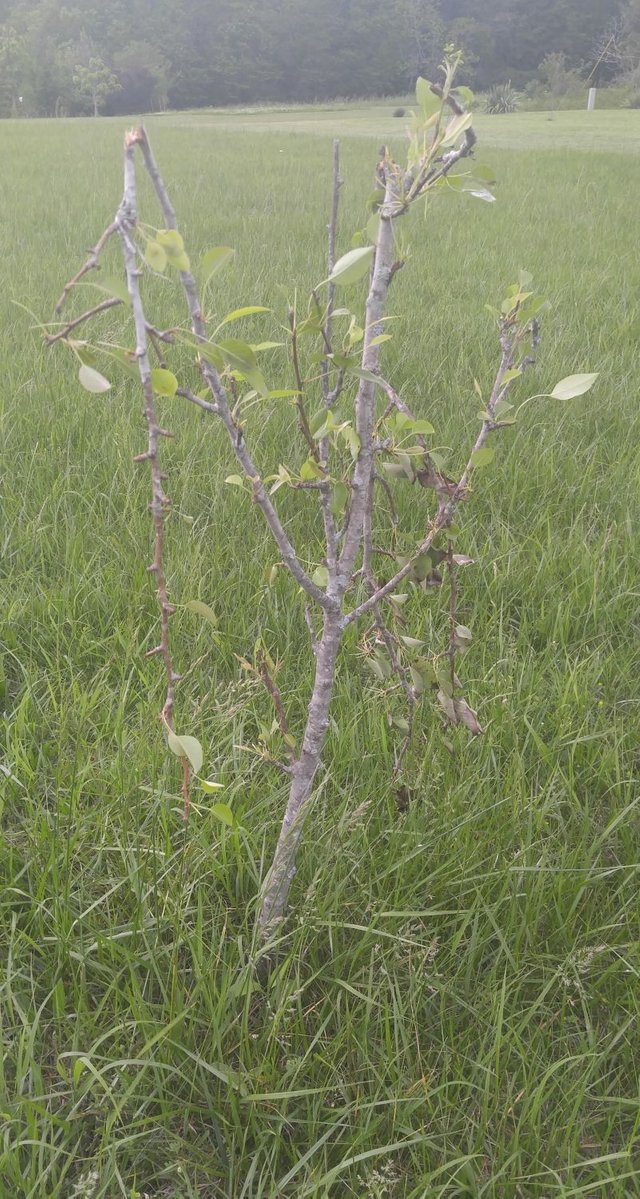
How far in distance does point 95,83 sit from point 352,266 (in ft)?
171

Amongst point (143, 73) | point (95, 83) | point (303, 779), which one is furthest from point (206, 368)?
point (143, 73)

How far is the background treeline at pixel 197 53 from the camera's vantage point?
145 ft

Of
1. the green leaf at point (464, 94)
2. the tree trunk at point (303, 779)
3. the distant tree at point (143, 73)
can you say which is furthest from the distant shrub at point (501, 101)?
the distant tree at point (143, 73)

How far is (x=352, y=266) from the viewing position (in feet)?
2.33

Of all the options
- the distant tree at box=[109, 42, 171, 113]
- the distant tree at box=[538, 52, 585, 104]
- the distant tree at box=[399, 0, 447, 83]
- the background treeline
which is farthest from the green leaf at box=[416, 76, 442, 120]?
the distant tree at box=[109, 42, 171, 113]

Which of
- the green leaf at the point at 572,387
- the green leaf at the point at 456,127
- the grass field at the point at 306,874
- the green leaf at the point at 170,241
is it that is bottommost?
the grass field at the point at 306,874

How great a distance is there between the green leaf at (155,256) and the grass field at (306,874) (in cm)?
66

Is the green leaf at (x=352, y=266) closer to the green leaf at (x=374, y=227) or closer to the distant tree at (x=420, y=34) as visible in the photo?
the green leaf at (x=374, y=227)

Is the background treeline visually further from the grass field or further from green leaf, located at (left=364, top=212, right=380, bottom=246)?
green leaf, located at (left=364, top=212, right=380, bottom=246)

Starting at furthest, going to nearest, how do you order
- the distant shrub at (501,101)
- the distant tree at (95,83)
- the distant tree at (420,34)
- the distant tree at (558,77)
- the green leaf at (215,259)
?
the distant tree at (95,83)
the distant tree at (420,34)
the distant tree at (558,77)
the distant shrub at (501,101)
the green leaf at (215,259)

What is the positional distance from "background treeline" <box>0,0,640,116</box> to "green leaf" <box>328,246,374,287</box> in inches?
1954

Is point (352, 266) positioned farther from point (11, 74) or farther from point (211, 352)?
point (11, 74)

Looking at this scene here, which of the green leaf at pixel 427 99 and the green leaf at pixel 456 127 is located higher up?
the green leaf at pixel 427 99

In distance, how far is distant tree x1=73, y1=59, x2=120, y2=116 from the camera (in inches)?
1672
